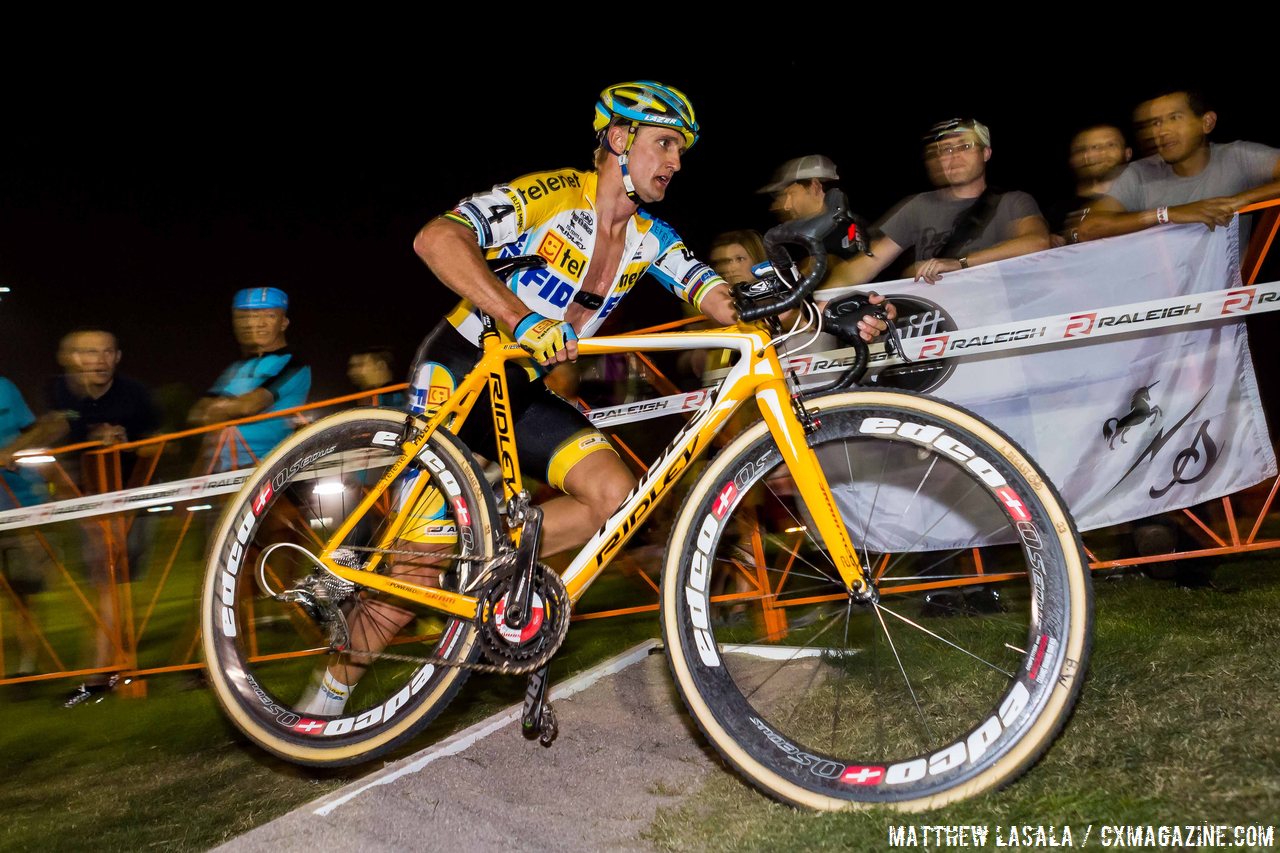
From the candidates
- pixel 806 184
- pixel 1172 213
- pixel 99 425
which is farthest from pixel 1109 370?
pixel 99 425

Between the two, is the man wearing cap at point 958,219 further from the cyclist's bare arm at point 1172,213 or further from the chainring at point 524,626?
the chainring at point 524,626

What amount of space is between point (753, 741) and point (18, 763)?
13.1 ft

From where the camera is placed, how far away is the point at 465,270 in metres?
2.70

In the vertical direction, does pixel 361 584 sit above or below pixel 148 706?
above

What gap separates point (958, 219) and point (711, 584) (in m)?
2.69

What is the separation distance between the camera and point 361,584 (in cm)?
284

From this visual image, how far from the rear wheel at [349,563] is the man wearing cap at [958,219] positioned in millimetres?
2500

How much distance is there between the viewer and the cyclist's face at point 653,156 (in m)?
3.04

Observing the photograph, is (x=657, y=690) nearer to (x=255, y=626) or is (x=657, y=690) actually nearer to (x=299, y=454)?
(x=299, y=454)

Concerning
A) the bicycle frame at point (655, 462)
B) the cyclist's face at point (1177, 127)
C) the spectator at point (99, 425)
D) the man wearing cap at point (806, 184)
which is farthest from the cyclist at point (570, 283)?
→ the spectator at point (99, 425)

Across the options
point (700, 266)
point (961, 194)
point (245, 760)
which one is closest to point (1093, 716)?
point (700, 266)

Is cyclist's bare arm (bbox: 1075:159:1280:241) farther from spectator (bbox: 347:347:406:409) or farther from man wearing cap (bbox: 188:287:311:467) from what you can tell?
spectator (bbox: 347:347:406:409)

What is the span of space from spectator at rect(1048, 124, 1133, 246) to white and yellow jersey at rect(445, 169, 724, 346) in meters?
2.38

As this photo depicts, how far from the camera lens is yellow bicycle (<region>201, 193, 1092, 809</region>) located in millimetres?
2139
